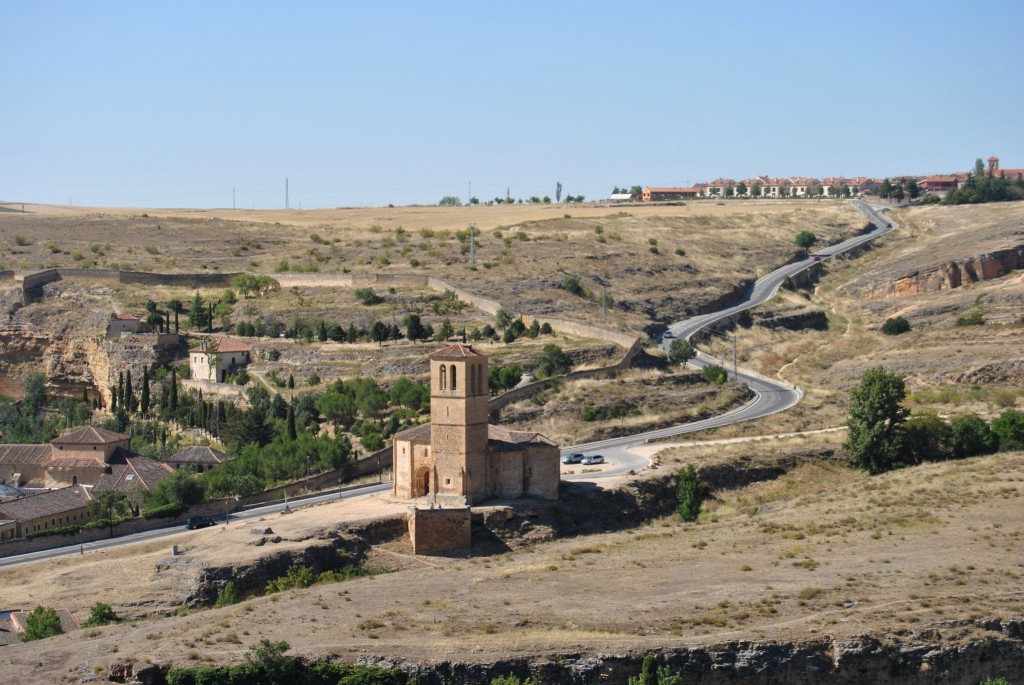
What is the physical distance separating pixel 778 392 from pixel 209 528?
35239 millimetres

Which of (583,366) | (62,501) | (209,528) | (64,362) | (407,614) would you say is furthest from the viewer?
(64,362)

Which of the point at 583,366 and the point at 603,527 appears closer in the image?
the point at 603,527

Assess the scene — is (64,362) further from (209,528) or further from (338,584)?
(338,584)

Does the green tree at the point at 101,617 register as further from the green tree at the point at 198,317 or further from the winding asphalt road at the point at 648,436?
the green tree at the point at 198,317

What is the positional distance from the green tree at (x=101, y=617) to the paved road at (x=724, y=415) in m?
20.6

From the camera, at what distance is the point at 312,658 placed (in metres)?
37.4

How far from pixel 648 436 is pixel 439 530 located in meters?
19.3

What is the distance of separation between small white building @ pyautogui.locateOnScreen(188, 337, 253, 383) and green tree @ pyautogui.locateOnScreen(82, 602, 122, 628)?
36722mm

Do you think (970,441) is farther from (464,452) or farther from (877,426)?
(464,452)

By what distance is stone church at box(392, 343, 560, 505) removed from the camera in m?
54.3

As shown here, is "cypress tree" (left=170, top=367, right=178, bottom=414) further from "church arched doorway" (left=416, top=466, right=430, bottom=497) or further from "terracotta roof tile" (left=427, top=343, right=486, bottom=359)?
"terracotta roof tile" (left=427, top=343, right=486, bottom=359)

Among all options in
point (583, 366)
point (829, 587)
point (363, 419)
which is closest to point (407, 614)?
point (829, 587)

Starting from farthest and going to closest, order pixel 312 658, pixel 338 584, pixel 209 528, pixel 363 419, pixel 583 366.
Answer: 1. pixel 583 366
2. pixel 363 419
3. pixel 209 528
4. pixel 338 584
5. pixel 312 658

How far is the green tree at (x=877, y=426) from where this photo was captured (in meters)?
63.2
